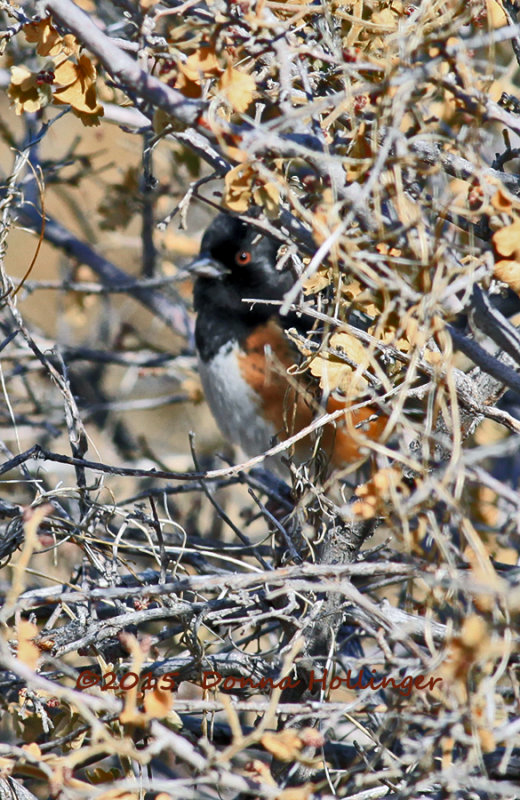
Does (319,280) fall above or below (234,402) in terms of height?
above

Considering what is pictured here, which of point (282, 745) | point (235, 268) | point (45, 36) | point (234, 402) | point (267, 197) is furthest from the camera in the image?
point (235, 268)

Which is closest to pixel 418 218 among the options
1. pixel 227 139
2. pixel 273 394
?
pixel 227 139

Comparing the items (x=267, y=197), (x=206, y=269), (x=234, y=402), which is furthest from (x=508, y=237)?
(x=206, y=269)

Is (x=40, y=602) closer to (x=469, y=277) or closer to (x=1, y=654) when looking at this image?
(x=1, y=654)

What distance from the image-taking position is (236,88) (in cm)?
101

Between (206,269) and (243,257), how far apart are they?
13cm

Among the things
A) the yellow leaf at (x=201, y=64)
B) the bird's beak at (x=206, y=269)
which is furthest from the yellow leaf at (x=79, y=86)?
the bird's beak at (x=206, y=269)

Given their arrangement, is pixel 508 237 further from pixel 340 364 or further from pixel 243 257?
pixel 243 257

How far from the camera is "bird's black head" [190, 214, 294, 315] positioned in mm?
2719

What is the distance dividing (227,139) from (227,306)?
1.71m

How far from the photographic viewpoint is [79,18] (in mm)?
1032

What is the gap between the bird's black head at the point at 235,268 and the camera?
2.72 m

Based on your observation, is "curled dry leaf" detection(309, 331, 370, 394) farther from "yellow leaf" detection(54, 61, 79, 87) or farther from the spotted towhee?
the spotted towhee

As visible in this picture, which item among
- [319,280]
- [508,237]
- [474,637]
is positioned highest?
[508,237]
